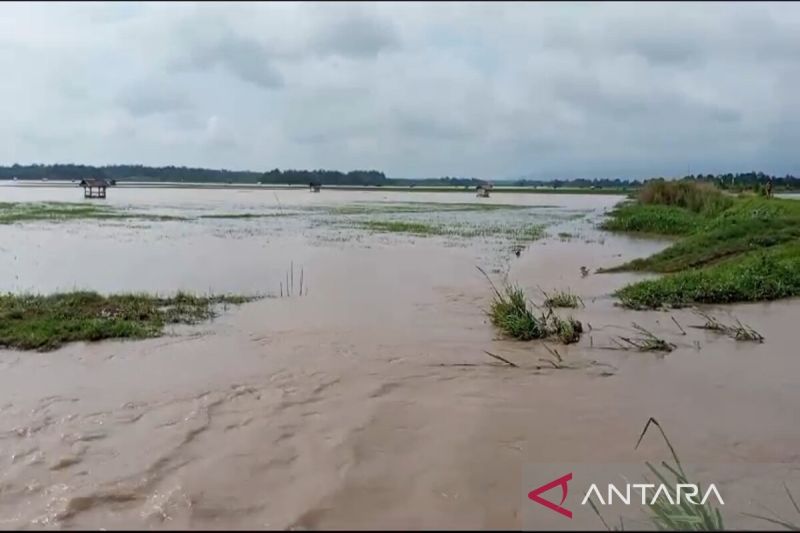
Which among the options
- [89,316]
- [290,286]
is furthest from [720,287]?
[89,316]

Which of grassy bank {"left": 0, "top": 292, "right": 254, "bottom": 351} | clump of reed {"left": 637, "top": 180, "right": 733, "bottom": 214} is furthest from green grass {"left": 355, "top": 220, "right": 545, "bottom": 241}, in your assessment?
grassy bank {"left": 0, "top": 292, "right": 254, "bottom": 351}

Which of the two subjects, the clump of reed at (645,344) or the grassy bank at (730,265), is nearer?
the clump of reed at (645,344)

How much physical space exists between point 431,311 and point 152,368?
16.9 ft

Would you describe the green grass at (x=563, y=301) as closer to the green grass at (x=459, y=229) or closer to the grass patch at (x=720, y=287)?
the grass patch at (x=720, y=287)

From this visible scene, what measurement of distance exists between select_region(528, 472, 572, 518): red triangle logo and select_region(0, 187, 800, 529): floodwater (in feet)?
0.50

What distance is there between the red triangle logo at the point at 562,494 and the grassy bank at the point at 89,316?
20.5 feet

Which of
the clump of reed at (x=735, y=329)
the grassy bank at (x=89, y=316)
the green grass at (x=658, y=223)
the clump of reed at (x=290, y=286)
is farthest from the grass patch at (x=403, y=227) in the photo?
the clump of reed at (x=735, y=329)

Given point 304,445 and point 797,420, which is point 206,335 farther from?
point 797,420

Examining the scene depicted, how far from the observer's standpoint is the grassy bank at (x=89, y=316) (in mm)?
8492

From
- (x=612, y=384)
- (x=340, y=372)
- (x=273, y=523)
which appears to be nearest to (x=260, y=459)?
(x=273, y=523)

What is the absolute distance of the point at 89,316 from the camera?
9484 mm

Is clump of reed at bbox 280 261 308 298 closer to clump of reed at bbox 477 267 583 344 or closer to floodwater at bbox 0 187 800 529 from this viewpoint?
floodwater at bbox 0 187 800 529

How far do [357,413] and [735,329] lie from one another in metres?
6.16

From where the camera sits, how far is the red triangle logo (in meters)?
4.20
